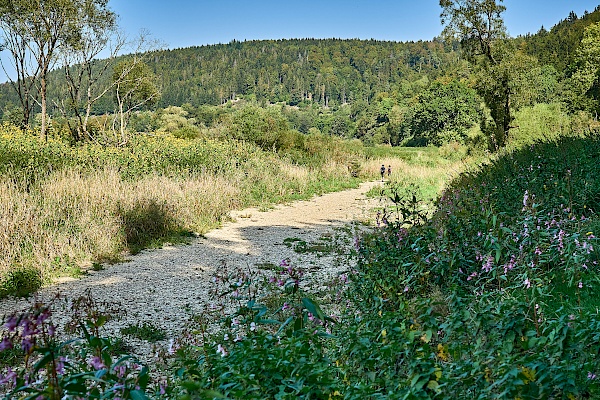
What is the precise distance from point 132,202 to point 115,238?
1.28 metres

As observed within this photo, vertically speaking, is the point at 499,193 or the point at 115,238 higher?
the point at 499,193

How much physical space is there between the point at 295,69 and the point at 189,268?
301 ft

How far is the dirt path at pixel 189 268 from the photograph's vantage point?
5.80m

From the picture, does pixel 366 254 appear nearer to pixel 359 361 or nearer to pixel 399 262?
pixel 399 262

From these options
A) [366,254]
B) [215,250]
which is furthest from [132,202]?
[366,254]

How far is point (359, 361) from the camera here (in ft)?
7.98

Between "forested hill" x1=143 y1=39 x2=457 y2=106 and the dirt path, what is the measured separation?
6342 cm

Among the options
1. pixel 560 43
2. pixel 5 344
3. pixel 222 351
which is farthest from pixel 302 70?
pixel 5 344

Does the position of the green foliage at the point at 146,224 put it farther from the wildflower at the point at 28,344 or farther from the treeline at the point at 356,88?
the treeline at the point at 356,88

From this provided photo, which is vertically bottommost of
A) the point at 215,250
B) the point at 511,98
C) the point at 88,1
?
the point at 215,250

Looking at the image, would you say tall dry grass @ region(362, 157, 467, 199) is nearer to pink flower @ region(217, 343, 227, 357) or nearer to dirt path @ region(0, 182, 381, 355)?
dirt path @ region(0, 182, 381, 355)

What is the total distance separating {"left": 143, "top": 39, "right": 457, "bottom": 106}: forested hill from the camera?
81875mm

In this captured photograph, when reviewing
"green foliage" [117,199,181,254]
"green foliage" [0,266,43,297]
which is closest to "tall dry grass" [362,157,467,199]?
"green foliage" [117,199,181,254]

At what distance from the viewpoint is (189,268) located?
312 inches
